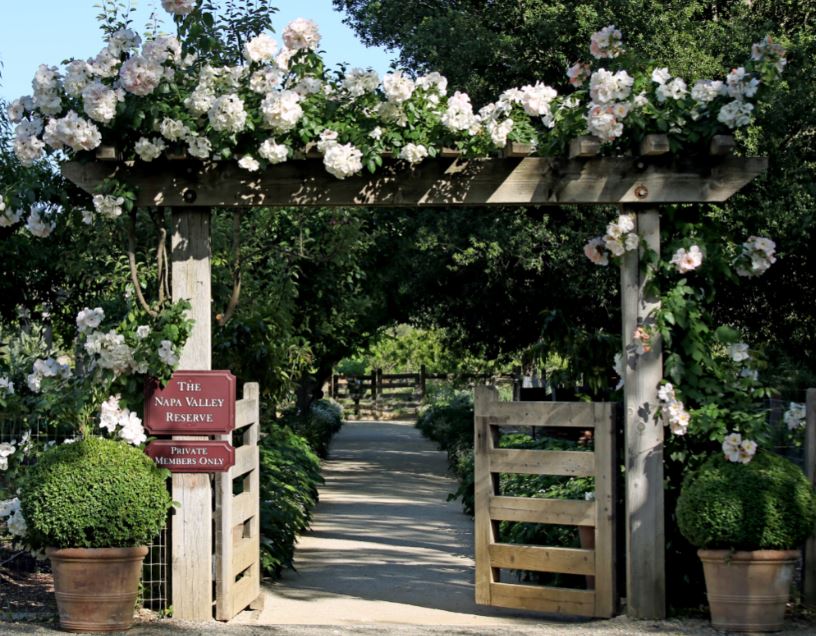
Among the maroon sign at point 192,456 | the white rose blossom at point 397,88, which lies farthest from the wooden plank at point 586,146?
the maroon sign at point 192,456

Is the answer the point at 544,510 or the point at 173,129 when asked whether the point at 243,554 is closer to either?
the point at 544,510

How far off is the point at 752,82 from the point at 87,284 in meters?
7.87

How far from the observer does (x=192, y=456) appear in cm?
734

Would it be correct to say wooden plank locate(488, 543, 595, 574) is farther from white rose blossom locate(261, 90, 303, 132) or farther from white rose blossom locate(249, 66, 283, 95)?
white rose blossom locate(249, 66, 283, 95)

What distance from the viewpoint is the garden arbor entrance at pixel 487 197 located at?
739 centimetres

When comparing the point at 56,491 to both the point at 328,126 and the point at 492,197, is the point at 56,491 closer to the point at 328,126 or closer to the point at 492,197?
the point at 328,126

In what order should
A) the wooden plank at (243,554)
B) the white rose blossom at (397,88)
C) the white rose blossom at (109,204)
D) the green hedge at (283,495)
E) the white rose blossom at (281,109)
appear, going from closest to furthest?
the white rose blossom at (281,109)
the white rose blossom at (397,88)
the white rose blossom at (109,204)
the wooden plank at (243,554)
the green hedge at (283,495)

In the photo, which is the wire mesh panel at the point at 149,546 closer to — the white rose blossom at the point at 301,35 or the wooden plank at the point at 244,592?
the wooden plank at the point at 244,592

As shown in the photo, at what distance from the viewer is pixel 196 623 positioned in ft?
24.0

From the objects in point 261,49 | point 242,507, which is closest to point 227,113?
point 261,49

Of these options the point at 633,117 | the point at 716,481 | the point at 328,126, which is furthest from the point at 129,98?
the point at 716,481

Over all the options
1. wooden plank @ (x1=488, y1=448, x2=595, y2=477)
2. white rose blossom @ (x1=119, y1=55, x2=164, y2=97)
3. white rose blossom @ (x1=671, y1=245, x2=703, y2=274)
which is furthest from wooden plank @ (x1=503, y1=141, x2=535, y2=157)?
white rose blossom @ (x1=119, y1=55, x2=164, y2=97)

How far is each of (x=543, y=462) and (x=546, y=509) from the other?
0.30m

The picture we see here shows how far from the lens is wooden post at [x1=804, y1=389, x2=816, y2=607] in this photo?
7.46 metres
